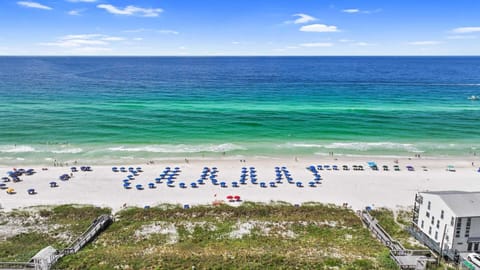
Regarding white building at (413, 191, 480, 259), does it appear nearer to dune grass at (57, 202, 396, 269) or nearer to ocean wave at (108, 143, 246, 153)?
dune grass at (57, 202, 396, 269)

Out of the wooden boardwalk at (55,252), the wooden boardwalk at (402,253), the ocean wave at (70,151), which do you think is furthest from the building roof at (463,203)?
the ocean wave at (70,151)

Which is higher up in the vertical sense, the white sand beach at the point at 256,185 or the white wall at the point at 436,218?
the white wall at the point at 436,218

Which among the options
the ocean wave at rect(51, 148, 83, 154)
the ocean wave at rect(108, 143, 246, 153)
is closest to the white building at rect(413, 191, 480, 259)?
the ocean wave at rect(108, 143, 246, 153)

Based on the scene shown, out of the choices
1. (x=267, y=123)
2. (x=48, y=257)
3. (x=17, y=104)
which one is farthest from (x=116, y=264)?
(x=17, y=104)

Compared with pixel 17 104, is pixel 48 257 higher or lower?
lower

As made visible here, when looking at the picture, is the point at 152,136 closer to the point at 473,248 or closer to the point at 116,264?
the point at 116,264

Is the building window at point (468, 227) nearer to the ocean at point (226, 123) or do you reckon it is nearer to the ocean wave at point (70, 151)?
the ocean at point (226, 123)
